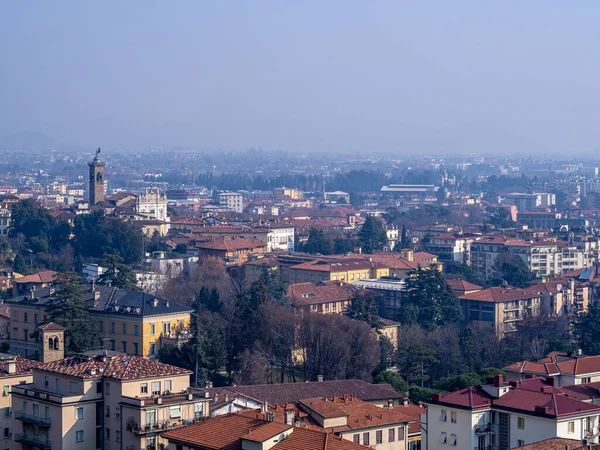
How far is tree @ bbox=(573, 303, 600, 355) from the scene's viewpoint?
35312 millimetres

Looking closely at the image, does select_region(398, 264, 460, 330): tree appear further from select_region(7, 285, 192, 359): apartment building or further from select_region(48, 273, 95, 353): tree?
select_region(48, 273, 95, 353): tree

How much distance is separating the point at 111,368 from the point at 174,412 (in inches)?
60.5

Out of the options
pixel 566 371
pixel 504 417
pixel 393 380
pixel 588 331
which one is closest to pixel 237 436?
pixel 504 417

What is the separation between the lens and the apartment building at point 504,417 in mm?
19609

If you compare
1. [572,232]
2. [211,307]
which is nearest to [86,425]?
[211,307]

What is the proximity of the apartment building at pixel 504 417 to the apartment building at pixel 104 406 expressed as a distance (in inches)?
151

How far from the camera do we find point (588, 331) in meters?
35.9

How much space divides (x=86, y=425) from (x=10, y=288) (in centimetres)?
2323

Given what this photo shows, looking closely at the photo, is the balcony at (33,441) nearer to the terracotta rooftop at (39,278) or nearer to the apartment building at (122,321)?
the apartment building at (122,321)

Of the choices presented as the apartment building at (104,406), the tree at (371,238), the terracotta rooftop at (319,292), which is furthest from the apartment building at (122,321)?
the tree at (371,238)

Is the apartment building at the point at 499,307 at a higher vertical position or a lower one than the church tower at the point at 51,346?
lower

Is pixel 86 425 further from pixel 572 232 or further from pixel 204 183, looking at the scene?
pixel 204 183

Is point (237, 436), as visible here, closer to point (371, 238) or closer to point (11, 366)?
point (11, 366)

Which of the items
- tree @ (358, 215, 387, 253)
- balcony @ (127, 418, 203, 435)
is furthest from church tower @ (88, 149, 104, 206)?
balcony @ (127, 418, 203, 435)
